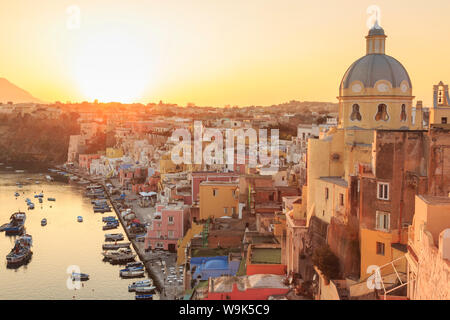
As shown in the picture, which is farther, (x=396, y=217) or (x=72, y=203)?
(x=72, y=203)

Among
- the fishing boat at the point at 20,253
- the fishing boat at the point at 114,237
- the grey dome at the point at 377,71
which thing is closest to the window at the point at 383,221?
the grey dome at the point at 377,71

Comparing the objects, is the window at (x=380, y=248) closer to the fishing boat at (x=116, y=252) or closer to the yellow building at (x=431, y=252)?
the yellow building at (x=431, y=252)

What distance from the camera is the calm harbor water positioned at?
10195mm

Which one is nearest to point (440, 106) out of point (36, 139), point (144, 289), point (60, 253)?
point (144, 289)

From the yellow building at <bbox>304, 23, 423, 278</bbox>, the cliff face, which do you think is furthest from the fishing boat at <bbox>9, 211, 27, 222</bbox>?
the cliff face

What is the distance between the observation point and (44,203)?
19.9 meters

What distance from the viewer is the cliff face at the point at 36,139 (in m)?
38.1

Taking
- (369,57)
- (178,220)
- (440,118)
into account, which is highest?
(369,57)

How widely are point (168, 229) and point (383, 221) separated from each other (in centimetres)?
794

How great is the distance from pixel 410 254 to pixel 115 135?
3373 centimetres

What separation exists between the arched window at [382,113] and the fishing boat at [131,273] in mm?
6452

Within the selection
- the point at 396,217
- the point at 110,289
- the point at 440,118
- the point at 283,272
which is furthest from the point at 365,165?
the point at 110,289

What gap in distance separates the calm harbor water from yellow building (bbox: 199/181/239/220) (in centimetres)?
224

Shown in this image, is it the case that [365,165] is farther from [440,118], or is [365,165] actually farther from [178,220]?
[178,220]
